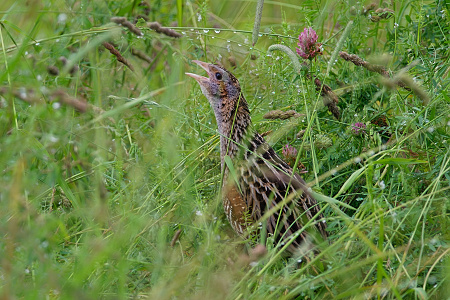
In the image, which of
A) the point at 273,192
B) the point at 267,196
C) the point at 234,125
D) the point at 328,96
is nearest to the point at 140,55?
the point at 234,125

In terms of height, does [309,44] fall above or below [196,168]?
above

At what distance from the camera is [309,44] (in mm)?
3422

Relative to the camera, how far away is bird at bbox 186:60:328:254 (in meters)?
3.20

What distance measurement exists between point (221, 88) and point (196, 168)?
23.0 inches

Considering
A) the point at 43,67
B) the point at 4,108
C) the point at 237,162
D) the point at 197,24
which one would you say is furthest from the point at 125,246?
the point at 197,24

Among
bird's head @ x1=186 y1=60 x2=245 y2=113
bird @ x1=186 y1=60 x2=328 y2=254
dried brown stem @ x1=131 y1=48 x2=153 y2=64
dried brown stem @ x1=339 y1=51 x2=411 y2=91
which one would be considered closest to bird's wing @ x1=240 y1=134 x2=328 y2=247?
bird @ x1=186 y1=60 x2=328 y2=254

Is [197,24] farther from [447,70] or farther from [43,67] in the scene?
[447,70]

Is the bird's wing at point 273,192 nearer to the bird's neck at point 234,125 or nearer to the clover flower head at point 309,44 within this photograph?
the bird's neck at point 234,125

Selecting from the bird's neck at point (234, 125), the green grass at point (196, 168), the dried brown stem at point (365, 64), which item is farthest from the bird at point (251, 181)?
the dried brown stem at point (365, 64)

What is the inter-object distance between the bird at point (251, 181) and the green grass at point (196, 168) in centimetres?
13

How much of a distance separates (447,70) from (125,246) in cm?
221

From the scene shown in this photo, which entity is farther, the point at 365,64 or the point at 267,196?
the point at 365,64

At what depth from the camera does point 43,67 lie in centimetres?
444

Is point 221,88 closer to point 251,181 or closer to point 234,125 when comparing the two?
point 234,125
